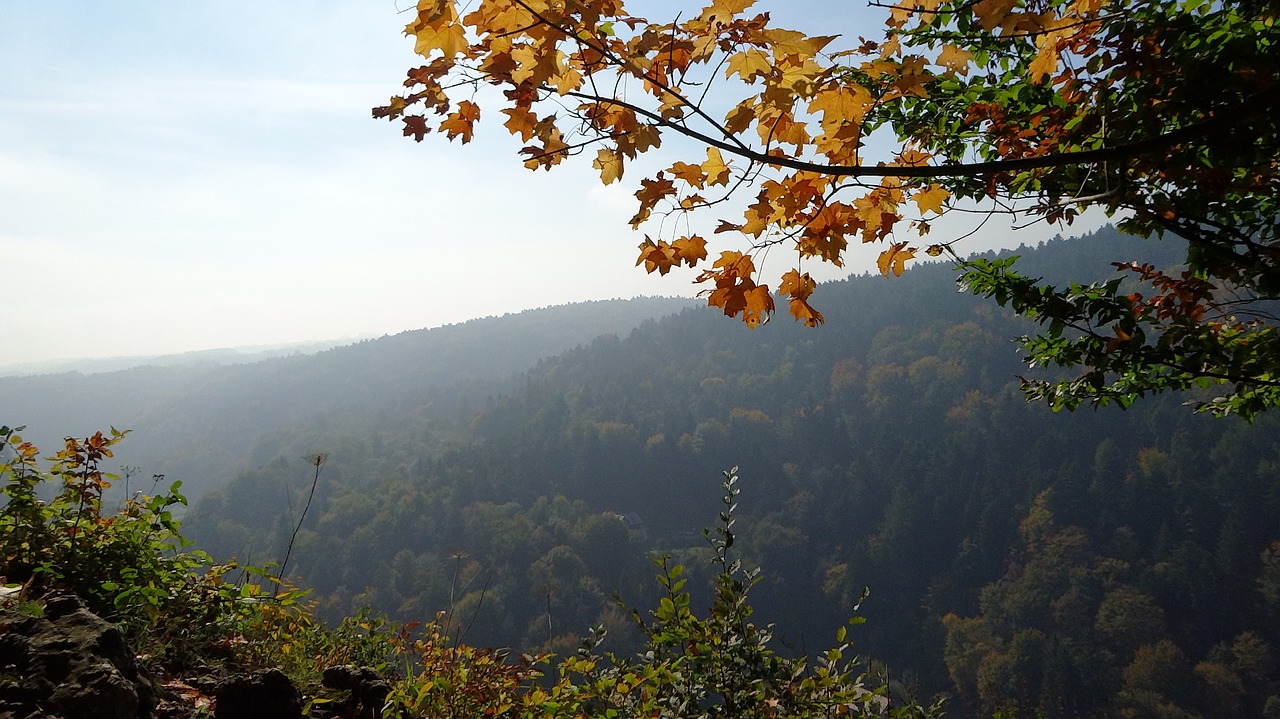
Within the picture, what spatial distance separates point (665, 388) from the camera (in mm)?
102562

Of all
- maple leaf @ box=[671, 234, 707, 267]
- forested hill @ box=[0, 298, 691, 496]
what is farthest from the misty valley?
maple leaf @ box=[671, 234, 707, 267]

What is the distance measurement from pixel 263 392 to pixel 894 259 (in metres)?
159

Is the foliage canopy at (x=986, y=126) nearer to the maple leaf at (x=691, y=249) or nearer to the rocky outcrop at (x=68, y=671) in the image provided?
the maple leaf at (x=691, y=249)

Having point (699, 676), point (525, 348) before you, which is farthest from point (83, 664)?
point (525, 348)

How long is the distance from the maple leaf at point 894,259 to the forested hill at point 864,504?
139 feet

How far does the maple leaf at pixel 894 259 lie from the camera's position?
64.4 inches

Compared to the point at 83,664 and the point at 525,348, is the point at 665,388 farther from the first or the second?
the point at 83,664

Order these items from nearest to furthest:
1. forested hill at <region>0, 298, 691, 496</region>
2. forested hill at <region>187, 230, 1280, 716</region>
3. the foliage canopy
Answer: the foliage canopy → forested hill at <region>187, 230, 1280, 716</region> → forested hill at <region>0, 298, 691, 496</region>

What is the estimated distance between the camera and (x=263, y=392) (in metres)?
138

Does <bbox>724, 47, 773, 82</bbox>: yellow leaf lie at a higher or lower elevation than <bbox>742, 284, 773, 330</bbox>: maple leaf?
higher

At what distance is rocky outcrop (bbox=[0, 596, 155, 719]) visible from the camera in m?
1.58

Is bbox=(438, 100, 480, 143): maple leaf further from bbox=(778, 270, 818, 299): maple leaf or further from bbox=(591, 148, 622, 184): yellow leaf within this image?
bbox=(778, 270, 818, 299): maple leaf

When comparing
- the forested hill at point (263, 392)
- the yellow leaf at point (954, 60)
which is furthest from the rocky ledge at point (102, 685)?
the forested hill at point (263, 392)

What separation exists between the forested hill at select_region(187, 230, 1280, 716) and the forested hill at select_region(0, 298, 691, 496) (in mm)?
14916
